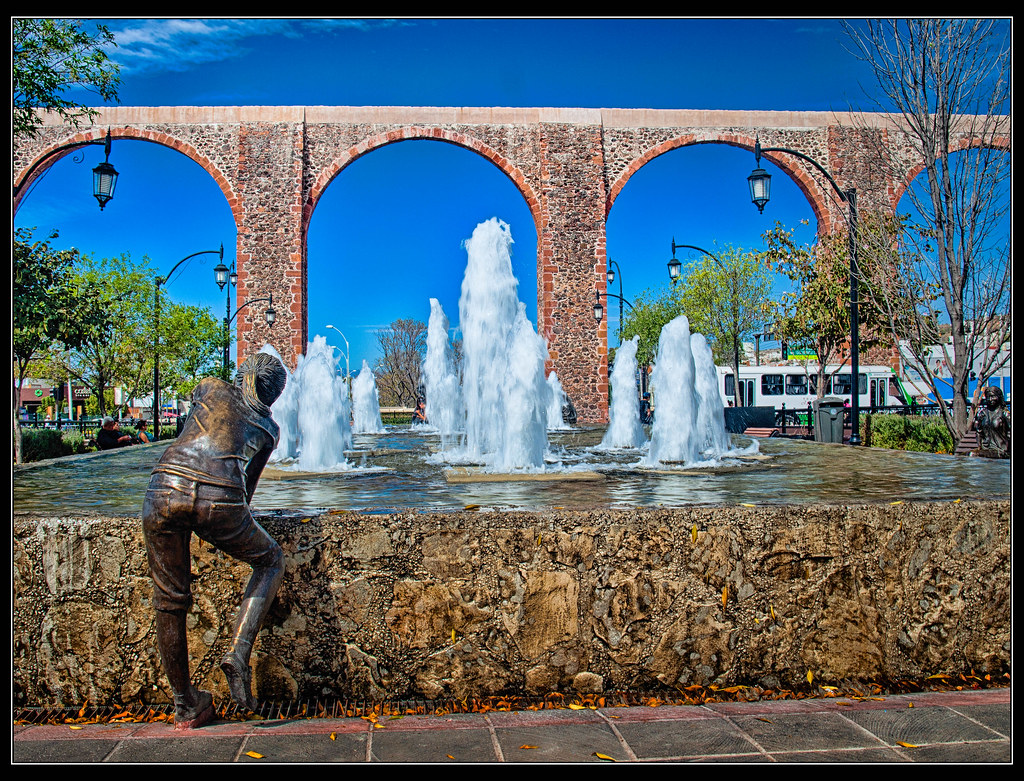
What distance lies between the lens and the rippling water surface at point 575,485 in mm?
3250

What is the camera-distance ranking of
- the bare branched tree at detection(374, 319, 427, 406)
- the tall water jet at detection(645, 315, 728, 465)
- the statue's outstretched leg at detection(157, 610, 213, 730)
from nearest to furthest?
the statue's outstretched leg at detection(157, 610, 213, 730)
the tall water jet at detection(645, 315, 728, 465)
the bare branched tree at detection(374, 319, 427, 406)

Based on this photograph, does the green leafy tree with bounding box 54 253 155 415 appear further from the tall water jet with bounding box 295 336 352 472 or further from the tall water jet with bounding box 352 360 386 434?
the tall water jet with bounding box 295 336 352 472

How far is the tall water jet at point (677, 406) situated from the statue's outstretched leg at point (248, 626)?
5.12m

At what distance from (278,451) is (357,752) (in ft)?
22.4

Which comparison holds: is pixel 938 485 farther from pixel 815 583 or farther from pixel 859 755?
pixel 859 755

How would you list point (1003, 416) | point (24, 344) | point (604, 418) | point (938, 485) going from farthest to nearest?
point (604, 418)
point (24, 344)
point (1003, 416)
point (938, 485)

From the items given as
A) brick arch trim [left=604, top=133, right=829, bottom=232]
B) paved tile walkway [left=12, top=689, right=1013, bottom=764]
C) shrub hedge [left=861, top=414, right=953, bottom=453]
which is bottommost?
paved tile walkway [left=12, top=689, right=1013, bottom=764]

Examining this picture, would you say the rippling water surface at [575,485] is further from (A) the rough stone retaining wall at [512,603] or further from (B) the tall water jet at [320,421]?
(B) the tall water jet at [320,421]

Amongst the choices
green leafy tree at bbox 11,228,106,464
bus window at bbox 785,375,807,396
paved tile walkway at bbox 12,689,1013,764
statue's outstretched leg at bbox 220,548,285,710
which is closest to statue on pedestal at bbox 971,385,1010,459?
paved tile walkway at bbox 12,689,1013,764

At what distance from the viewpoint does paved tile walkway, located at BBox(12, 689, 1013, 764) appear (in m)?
2.10

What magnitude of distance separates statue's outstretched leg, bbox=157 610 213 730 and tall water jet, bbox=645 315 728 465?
17.2ft

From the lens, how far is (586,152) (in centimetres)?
2134

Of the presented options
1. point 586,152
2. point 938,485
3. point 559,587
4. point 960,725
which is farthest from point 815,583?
point 586,152

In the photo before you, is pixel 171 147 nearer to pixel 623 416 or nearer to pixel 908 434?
pixel 623 416
